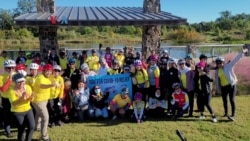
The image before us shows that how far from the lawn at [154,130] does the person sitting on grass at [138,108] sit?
17 centimetres

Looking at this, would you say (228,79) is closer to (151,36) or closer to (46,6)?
(151,36)

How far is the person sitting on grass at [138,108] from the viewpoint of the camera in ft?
27.6

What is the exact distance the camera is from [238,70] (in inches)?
463

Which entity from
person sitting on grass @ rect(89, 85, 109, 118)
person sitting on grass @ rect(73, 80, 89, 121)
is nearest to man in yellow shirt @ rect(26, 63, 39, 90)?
person sitting on grass @ rect(73, 80, 89, 121)

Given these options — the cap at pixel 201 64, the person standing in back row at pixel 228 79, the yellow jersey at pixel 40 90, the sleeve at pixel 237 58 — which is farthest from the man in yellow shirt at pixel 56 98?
the sleeve at pixel 237 58

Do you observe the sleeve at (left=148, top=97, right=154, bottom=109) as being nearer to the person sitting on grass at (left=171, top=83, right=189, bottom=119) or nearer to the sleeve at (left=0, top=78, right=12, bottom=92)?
the person sitting on grass at (left=171, top=83, right=189, bottom=119)

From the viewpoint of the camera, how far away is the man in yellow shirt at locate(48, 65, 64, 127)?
7.60m

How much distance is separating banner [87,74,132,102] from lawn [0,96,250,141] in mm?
793

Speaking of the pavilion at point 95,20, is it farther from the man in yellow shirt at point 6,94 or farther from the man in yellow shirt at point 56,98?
the man in yellow shirt at point 6,94

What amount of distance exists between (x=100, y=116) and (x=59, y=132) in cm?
132

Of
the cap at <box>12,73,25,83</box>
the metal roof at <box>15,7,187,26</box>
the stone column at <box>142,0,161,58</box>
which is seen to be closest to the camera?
the cap at <box>12,73,25,83</box>

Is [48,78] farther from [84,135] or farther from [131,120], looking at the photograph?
[131,120]

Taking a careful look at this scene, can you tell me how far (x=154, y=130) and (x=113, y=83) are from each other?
1787 millimetres

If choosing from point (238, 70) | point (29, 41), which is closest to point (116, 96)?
point (238, 70)
